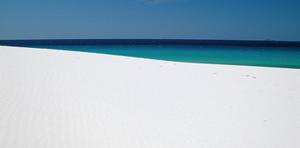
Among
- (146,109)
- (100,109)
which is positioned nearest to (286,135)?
(146,109)

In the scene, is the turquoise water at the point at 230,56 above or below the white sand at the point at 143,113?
below

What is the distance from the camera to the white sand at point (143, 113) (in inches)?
82.2

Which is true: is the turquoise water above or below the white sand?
below

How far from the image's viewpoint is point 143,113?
2.79 m

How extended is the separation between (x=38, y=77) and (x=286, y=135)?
4.01 meters

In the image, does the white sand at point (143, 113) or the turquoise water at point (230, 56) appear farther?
the turquoise water at point (230, 56)

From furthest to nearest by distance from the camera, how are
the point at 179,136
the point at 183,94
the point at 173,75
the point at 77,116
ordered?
the point at 173,75
the point at 183,94
the point at 77,116
the point at 179,136

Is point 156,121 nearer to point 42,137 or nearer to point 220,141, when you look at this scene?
point 220,141

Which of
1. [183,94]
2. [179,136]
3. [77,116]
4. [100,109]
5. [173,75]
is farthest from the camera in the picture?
[173,75]

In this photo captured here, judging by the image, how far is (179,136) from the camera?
2.21 m

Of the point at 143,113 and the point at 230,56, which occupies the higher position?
the point at 143,113

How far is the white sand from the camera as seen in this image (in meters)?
2.09

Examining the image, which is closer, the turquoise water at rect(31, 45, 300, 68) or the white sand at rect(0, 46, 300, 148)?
the white sand at rect(0, 46, 300, 148)

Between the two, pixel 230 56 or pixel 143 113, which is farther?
pixel 230 56
